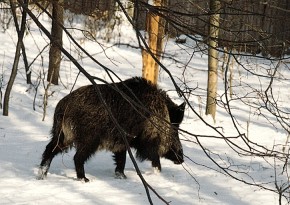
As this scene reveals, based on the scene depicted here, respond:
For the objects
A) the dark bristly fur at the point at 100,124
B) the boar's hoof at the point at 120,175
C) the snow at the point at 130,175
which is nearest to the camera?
the snow at the point at 130,175

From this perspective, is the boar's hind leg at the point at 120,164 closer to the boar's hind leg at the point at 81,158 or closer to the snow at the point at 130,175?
the snow at the point at 130,175

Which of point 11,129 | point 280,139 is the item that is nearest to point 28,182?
point 11,129

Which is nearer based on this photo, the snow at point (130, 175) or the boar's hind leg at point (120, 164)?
the snow at point (130, 175)

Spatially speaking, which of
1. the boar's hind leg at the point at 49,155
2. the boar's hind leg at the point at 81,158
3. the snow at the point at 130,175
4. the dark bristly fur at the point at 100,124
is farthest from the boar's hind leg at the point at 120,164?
the boar's hind leg at the point at 49,155

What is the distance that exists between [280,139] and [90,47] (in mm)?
11736

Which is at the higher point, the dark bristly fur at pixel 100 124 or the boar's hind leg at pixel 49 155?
the dark bristly fur at pixel 100 124

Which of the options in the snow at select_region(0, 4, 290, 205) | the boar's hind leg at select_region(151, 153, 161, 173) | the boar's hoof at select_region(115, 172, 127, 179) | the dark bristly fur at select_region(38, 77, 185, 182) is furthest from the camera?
the boar's hind leg at select_region(151, 153, 161, 173)

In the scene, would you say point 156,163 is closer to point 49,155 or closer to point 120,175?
point 120,175

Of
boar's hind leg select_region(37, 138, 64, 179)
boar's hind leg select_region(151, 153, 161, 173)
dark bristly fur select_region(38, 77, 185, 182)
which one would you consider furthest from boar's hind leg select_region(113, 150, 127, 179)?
boar's hind leg select_region(37, 138, 64, 179)

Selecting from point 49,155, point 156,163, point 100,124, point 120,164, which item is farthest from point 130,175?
point 49,155

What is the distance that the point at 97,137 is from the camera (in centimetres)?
777

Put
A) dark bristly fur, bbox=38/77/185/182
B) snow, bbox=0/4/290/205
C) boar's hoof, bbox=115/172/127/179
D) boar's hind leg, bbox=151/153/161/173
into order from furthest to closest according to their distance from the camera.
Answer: boar's hind leg, bbox=151/153/161/173 → boar's hoof, bbox=115/172/127/179 → dark bristly fur, bbox=38/77/185/182 → snow, bbox=0/4/290/205

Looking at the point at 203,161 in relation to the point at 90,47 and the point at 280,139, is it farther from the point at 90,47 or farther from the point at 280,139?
the point at 90,47

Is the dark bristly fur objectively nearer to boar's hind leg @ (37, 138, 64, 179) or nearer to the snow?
boar's hind leg @ (37, 138, 64, 179)
